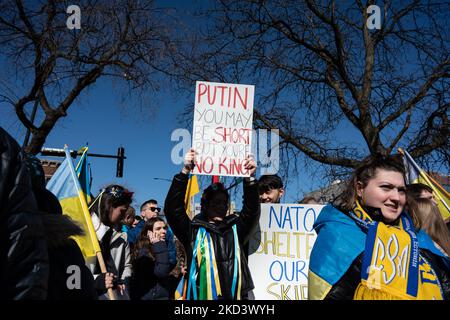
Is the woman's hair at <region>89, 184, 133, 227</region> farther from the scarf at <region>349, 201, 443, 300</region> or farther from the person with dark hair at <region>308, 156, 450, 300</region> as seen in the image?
the scarf at <region>349, 201, 443, 300</region>

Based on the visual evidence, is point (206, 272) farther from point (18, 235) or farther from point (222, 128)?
point (18, 235)

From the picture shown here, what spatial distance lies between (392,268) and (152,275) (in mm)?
2944

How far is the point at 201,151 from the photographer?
4020 mm

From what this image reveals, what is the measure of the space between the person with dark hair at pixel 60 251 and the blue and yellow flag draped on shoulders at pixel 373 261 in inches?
46.0

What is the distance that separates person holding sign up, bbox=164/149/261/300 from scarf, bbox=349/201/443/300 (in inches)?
54.1

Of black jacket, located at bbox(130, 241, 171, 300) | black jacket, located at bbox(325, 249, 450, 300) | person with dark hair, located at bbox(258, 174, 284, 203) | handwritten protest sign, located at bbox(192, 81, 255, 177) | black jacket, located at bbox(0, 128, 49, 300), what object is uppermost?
handwritten protest sign, located at bbox(192, 81, 255, 177)

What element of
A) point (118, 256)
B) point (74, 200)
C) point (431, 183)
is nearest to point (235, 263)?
point (118, 256)

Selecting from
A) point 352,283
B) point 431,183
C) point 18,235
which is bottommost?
point 352,283

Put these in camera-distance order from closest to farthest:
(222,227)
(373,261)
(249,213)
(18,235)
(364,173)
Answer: (18,235)
(373,261)
(364,173)
(222,227)
(249,213)

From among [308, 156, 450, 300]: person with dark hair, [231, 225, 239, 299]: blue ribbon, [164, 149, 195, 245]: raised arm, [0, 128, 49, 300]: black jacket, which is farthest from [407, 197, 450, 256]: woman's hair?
[0, 128, 49, 300]: black jacket

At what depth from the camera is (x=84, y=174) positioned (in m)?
5.16

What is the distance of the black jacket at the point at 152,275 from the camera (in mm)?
4484

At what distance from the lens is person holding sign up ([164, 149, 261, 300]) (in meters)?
3.38

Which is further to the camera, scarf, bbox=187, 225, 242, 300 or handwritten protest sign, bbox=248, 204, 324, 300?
handwritten protest sign, bbox=248, 204, 324, 300
